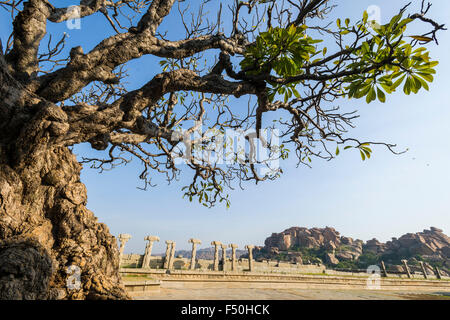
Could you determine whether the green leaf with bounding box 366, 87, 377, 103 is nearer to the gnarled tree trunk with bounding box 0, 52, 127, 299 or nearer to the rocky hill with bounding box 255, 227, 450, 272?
→ the gnarled tree trunk with bounding box 0, 52, 127, 299

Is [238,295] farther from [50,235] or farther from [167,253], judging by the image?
[167,253]

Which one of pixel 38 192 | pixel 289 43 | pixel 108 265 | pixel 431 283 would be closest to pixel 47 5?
pixel 38 192

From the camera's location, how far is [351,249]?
83000mm

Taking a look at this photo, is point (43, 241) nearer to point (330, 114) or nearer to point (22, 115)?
point (22, 115)

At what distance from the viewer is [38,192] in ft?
10.3

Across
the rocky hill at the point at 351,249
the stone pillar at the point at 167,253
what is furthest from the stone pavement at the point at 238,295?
the rocky hill at the point at 351,249

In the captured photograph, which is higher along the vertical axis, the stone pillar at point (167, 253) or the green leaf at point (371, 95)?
the green leaf at point (371, 95)

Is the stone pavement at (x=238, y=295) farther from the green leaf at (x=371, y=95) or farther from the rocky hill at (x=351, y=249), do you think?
the rocky hill at (x=351, y=249)

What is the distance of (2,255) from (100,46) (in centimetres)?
303

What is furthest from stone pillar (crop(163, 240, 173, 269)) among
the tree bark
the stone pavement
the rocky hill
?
the rocky hill

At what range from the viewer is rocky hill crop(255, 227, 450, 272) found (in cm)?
6706

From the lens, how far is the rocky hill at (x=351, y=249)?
220ft

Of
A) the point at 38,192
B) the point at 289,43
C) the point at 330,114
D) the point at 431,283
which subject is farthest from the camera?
the point at 431,283

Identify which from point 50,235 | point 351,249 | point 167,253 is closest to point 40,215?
point 50,235
